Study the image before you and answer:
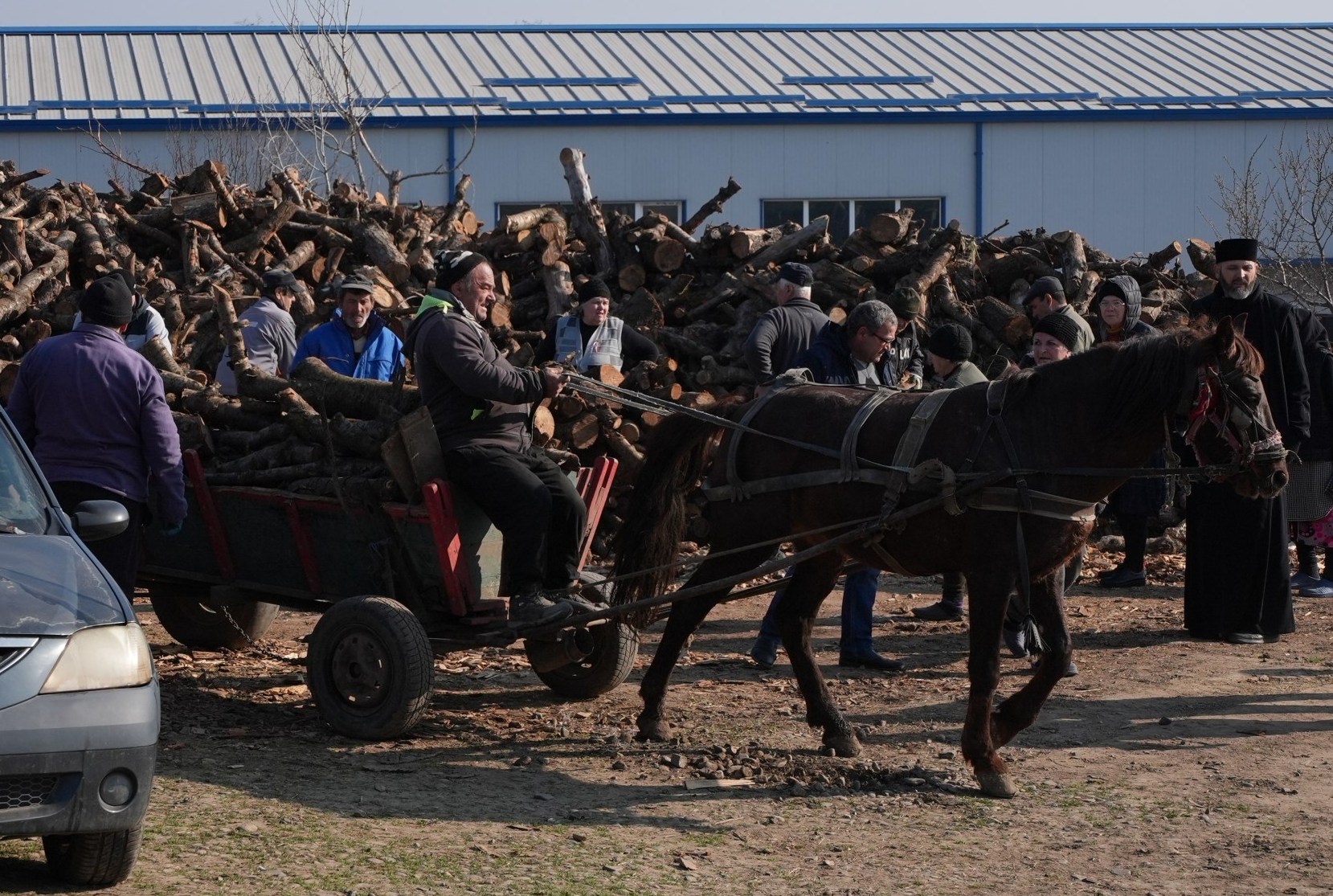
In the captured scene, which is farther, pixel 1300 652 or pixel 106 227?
pixel 106 227

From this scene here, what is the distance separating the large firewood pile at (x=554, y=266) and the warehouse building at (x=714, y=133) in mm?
10313

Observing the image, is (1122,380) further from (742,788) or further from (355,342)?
(355,342)

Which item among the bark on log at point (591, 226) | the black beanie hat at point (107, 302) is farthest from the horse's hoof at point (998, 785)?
the bark on log at point (591, 226)

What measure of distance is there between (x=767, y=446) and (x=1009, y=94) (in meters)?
23.8

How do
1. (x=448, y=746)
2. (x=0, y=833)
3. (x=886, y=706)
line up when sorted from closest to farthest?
(x=0, y=833), (x=448, y=746), (x=886, y=706)

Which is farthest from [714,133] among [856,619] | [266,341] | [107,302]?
[107,302]

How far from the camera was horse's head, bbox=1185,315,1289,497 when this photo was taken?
18.8 ft

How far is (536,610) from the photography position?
6.59m

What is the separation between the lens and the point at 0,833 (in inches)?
163

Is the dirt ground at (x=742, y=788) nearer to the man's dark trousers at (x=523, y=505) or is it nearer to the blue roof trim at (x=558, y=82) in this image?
the man's dark trousers at (x=523, y=505)

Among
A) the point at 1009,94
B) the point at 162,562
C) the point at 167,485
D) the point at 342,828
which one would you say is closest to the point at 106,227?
the point at 162,562

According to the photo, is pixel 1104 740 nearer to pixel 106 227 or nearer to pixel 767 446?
pixel 767 446

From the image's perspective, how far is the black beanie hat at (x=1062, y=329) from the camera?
8.03 metres

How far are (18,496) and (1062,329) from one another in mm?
5180
